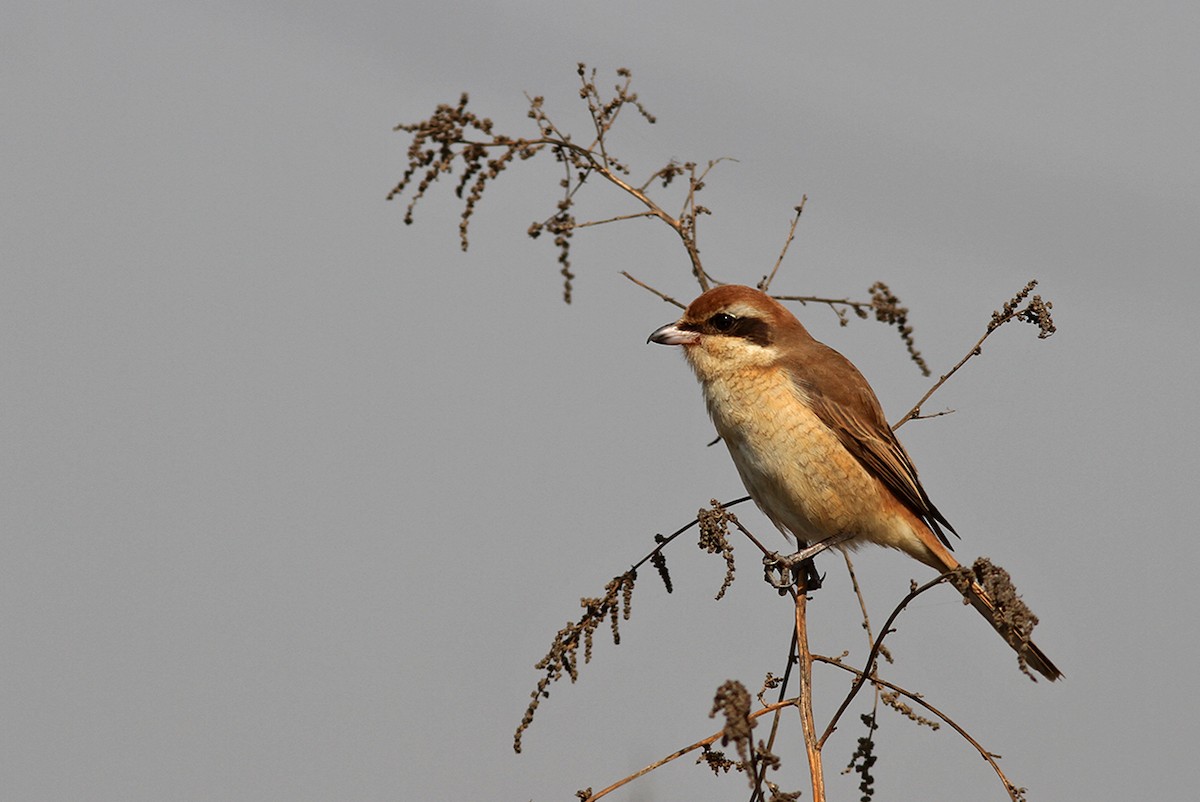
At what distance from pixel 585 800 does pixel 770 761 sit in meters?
0.57

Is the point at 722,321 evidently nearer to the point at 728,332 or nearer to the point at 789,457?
the point at 728,332

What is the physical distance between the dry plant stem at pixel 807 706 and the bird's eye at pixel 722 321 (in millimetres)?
1273

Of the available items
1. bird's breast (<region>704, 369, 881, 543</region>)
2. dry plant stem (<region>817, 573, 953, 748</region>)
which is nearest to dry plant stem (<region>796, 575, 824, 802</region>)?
dry plant stem (<region>817, 573, 953, 748</region>)

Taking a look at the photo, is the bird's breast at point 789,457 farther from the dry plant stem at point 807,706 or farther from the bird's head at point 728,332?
the dry plant stem at point 807,706

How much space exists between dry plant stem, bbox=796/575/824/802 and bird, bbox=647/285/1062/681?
1.11m

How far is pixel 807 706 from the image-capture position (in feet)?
8.16

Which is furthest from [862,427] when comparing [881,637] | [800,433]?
[881,637]

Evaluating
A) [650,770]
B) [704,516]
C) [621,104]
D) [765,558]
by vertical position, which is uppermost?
[621,104]

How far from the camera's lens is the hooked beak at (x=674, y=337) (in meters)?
4.04

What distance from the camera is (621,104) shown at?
3320mm

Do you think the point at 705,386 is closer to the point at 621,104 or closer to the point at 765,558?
the point at 765,558

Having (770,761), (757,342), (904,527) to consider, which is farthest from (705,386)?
(770,761)

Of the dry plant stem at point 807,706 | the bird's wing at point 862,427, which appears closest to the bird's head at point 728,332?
the bird's wing at point 862,427

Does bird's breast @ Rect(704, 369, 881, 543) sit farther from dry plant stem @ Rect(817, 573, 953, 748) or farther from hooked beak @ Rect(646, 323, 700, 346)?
dry plant stem @ Rect(817, 573, 953, 748)
